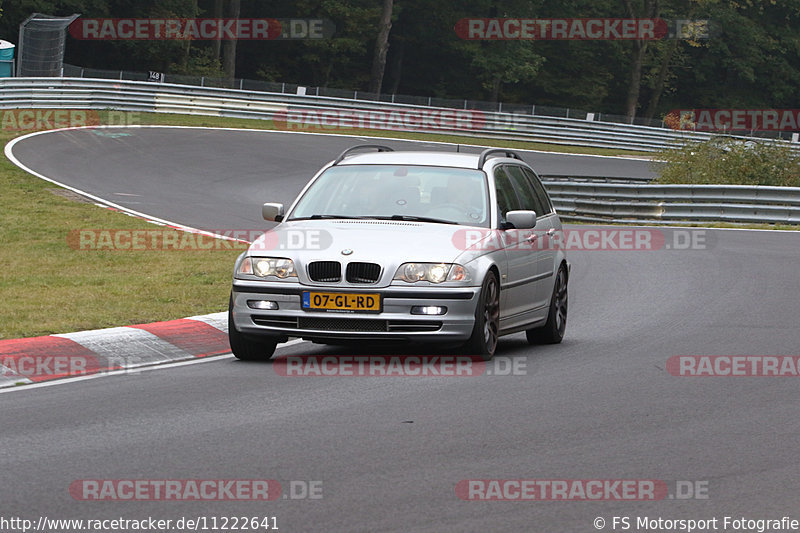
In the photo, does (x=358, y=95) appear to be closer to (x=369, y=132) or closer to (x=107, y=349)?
(x=369, y=132)

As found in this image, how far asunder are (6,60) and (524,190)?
124ft

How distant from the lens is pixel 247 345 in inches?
391

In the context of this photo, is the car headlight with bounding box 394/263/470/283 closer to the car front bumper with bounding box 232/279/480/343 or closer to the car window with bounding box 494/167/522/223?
the car front bumper with bounding box 232/279/480/343

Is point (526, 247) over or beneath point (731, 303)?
over

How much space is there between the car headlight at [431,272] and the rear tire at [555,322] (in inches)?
80.3

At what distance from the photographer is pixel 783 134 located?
5781 centimetres

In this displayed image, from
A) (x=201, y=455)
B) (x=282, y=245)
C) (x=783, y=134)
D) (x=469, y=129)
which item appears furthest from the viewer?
(x=783, y=134)

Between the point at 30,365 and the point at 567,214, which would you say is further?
the point at 567,214

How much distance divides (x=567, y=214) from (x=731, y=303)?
50.9 ft

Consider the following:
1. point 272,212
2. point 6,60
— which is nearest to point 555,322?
point 272,212

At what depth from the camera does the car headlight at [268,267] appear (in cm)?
961

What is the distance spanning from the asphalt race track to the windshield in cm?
117

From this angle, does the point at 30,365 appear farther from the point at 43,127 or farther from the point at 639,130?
the point at 639,130

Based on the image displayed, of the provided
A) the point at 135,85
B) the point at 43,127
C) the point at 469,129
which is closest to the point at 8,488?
the point at 43,127
